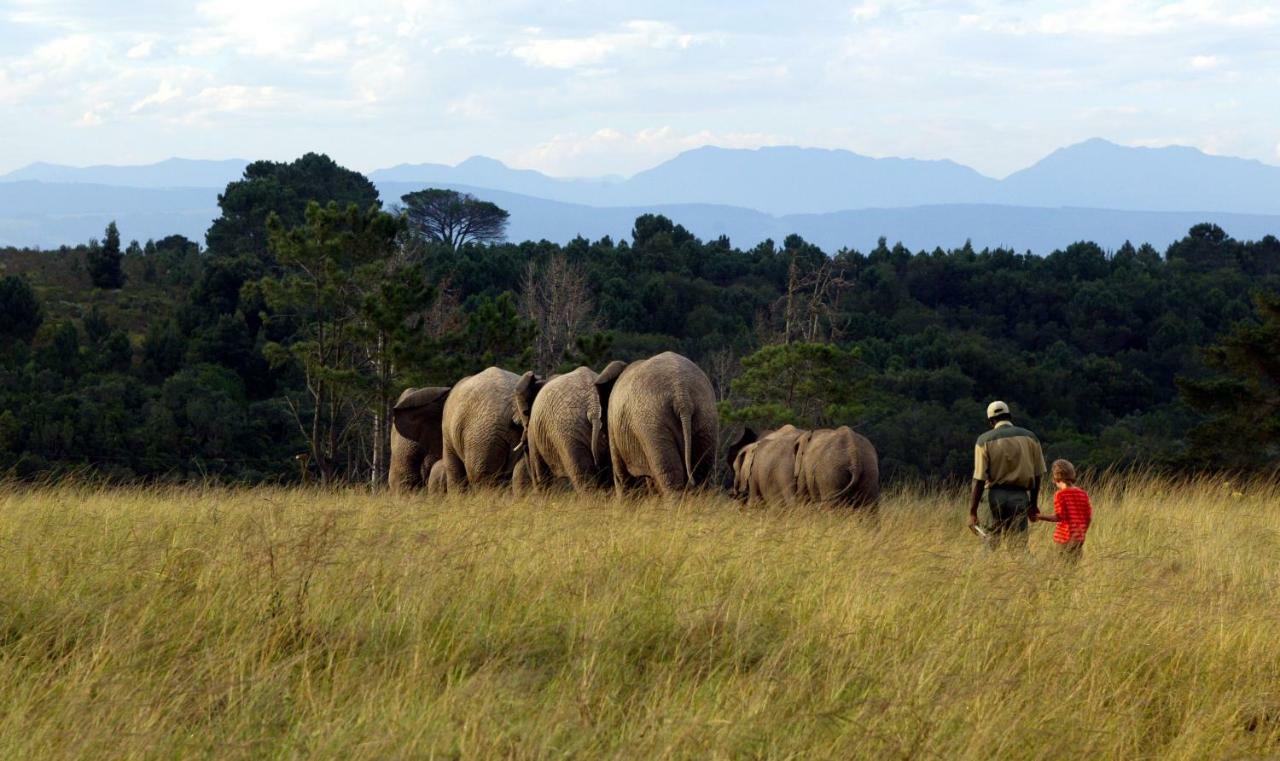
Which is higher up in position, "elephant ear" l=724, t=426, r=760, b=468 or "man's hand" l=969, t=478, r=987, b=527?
"man's hand" l=969, t=478, r=987, b=527

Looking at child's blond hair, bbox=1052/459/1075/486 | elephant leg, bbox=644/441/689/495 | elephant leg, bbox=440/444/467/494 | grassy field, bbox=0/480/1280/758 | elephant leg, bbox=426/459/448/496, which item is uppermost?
child's blond hair, bbox=1052/459/1075/486

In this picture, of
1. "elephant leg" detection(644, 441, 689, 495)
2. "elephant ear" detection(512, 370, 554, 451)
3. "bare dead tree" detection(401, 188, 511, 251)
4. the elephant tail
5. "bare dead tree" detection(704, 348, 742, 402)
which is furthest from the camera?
"bare dead tree" detection(401, 188, 511, 251)

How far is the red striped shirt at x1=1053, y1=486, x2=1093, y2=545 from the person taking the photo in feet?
30.4

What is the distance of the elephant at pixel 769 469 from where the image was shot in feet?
48.0

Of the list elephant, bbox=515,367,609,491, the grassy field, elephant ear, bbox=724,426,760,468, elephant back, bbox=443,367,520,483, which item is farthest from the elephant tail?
the grassy field

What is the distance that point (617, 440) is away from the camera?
13898mm

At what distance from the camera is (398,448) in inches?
730

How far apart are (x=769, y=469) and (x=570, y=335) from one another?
2119 cm

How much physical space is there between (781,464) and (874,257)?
74.0 meters

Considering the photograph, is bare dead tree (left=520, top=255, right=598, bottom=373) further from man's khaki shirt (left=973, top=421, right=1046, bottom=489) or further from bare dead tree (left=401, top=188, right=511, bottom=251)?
bare dead tree (left=401, top=188, right=511, bottom=251)

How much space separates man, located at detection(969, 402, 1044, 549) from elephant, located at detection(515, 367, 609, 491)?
5.16m

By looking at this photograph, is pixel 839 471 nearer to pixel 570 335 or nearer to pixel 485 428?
pixel 485 428

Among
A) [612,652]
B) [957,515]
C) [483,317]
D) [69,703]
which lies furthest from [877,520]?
[483,317]

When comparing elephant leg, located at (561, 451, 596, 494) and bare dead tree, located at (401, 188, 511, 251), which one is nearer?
elephant leg, located at (561, 451, 596, 494)
